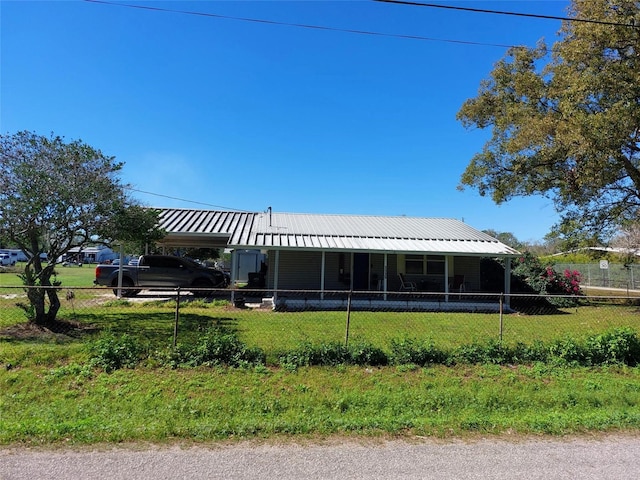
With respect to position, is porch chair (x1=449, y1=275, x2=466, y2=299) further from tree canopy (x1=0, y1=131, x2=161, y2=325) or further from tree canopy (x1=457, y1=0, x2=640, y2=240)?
tree canopy (x1=0, y1=131, x2=161, y2=325)

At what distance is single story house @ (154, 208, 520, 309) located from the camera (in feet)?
50.5

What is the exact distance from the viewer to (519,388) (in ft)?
19.9

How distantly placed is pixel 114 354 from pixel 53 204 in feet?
12.6

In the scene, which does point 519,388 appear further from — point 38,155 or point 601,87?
point 601,87

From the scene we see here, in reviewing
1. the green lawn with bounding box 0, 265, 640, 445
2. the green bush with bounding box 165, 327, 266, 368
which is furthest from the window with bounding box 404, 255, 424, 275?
the green bush with bounding box 165, 327, 266, 368

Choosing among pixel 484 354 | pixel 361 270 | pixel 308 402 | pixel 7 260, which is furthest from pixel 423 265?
pixel 7 260

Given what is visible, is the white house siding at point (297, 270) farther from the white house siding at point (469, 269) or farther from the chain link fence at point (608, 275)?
the chain link fence at point (608, 275)

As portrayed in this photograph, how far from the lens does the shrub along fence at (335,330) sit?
6738 millimetres

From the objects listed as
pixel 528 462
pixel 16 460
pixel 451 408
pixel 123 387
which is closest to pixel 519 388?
pixel 451 408

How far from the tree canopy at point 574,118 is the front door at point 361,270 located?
21.7 feet

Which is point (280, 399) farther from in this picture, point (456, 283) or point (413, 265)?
point (456, 283)

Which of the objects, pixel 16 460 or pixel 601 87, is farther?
pixel 601 87

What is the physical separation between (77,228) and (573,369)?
10.1 m

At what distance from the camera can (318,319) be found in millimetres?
11672
